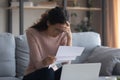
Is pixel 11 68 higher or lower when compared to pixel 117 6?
lower

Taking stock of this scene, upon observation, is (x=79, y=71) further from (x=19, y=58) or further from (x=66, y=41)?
(x=19, y=58)

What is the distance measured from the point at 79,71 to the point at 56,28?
0.60 m

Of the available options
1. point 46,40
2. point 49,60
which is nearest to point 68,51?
point 49,60

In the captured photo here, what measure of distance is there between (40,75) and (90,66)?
51 centimetres

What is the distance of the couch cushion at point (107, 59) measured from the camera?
2387 millimetres

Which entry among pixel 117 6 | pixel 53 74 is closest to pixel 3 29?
pixel 117 6

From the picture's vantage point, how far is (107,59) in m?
2.43

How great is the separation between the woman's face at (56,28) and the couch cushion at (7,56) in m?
0.64

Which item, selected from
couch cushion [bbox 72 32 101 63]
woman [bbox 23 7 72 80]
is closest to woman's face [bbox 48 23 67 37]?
woman [bbox 23 7 72 80]

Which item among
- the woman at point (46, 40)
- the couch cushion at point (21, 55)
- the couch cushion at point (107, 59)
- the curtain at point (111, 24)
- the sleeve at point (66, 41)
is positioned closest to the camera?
the woman at point (46, 40)

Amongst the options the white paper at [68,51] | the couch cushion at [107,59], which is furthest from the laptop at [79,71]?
the couch cushion at [107,59]

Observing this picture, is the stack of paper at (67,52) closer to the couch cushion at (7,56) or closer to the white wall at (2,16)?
the couch cushion at (7,56)

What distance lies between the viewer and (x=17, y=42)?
2609 mm

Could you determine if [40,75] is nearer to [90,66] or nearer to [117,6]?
[90,66]
